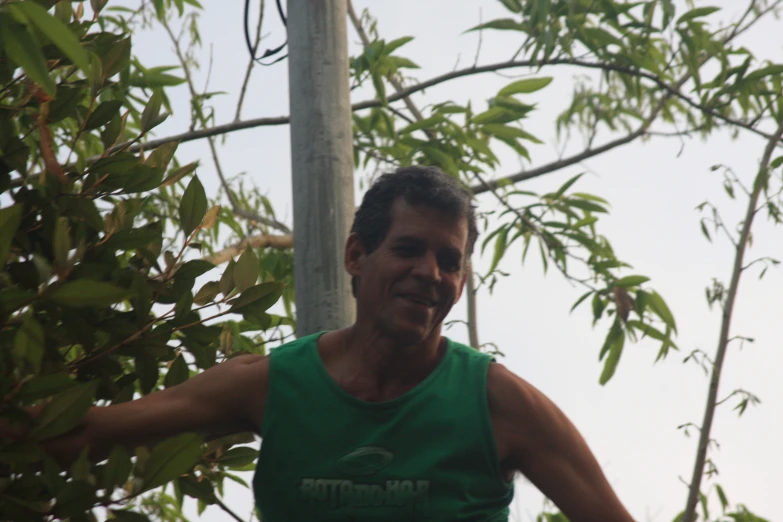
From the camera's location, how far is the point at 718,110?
491 cm

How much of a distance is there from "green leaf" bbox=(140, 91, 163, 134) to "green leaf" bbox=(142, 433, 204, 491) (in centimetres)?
83

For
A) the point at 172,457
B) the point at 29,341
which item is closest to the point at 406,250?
the point at 172,457

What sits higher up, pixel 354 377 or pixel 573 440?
pixel 354 377

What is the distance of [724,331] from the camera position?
15.0ft

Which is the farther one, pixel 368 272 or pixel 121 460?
pixel 368 272

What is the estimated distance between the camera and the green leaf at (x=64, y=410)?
2039 mm

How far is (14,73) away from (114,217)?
36cm

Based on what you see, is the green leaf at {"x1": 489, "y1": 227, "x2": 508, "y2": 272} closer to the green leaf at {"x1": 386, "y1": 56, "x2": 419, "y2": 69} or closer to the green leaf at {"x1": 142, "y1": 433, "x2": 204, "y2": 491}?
the green leaf at {"x1": 386, "y1": 56, "x2": 419, "y2": 69}

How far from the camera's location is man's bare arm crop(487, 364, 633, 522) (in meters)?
2.47

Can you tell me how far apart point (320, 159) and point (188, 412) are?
0.93m

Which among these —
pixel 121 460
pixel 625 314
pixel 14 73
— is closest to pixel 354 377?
pixel 121 460

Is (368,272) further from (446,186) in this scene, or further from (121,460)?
(121,460)

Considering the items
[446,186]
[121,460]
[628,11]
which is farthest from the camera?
[628,11]

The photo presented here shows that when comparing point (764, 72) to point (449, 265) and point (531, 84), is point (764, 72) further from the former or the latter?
point (449, 265)
